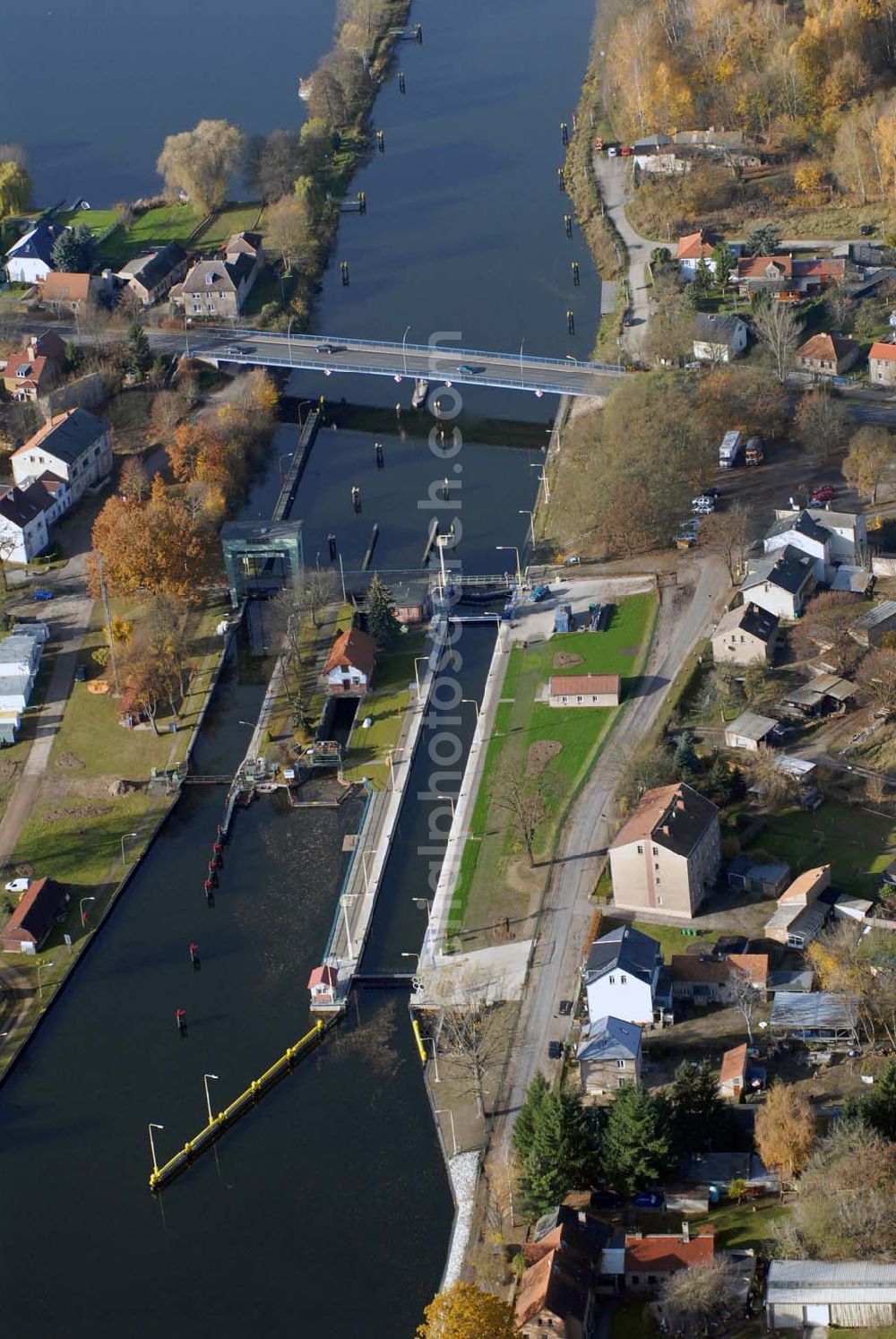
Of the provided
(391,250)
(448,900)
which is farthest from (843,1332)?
(391,250)

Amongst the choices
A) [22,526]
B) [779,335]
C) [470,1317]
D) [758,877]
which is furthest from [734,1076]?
[779,335]

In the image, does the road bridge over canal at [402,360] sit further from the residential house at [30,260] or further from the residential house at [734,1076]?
the residential house at [734,1076]

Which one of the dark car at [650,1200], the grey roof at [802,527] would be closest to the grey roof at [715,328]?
the grey roof at [802,527]

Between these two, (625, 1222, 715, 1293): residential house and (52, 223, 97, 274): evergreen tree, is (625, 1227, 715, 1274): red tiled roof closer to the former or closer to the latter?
(625, 1222, 715, 1293): residential house

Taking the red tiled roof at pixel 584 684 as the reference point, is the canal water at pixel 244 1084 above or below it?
below

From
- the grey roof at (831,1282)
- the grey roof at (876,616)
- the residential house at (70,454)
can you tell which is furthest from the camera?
the residential house at (70,454)

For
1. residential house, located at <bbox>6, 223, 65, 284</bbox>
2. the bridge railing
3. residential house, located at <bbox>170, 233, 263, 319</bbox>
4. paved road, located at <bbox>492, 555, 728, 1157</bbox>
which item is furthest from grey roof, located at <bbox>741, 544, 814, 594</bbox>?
residential house, located at <bbox>6, 223, 65, 284</bbox>

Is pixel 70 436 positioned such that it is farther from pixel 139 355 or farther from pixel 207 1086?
pixel 207 1086
